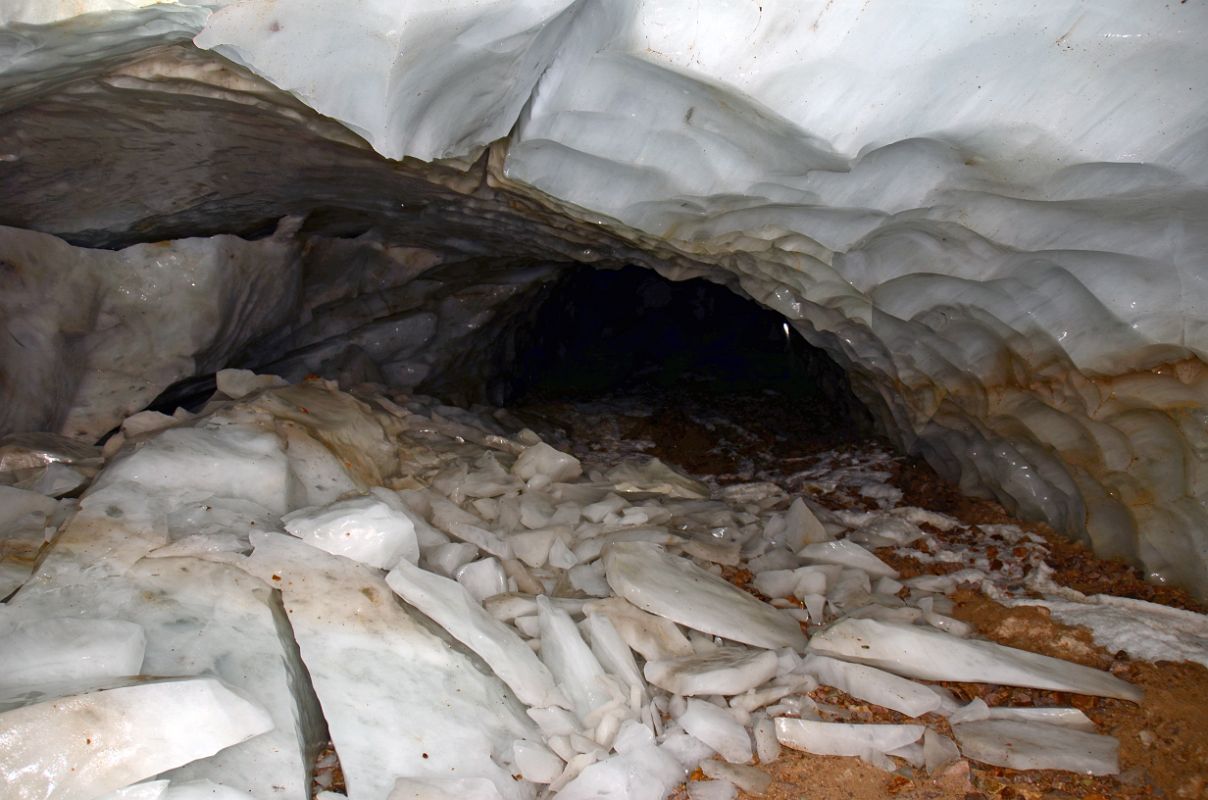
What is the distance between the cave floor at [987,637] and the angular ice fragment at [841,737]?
0.10 feet

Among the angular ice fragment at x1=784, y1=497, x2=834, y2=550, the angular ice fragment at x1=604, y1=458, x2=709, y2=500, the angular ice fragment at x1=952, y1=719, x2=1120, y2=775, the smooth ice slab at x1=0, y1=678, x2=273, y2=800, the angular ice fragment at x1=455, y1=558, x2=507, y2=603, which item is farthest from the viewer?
the angular ice fragment at x1=604, y1=458, x2=709, y2=500

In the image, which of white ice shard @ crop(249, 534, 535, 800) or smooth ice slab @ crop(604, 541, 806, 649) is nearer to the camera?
white ice shard @ crop(249, 534, 535, 800)

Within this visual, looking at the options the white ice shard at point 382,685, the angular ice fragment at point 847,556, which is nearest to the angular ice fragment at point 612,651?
the white ice shard at point 382,685

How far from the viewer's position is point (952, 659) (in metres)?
2.68

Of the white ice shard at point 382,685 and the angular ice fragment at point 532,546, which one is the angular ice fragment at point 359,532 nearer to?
the white ice shard at point 382,685

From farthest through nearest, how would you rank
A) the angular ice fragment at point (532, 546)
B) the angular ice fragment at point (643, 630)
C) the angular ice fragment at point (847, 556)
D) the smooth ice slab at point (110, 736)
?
the angular ice fragment at point (847, 556) → the angular ice fragment at point (532, 546) → the angular ice fragment at point (643, 630) → the smooth ice slab at point (110, 736)

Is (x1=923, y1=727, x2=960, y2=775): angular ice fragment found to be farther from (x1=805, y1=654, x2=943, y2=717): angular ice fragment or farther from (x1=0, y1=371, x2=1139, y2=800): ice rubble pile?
(x1=805, y1=654, x2=943, y2=717): angular ice fragment

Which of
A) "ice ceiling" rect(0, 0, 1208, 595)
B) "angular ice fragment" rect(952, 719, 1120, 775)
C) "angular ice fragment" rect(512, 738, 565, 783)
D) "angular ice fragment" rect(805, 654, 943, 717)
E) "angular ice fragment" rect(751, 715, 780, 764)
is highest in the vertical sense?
"ice ceiling" rect(0, 0, 1208, 595)

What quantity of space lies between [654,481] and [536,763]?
2.26 meters

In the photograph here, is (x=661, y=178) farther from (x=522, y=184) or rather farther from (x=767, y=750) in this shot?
(x=767, y=750)

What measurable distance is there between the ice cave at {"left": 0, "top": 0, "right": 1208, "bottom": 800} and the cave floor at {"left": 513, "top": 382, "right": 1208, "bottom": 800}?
0.06ft

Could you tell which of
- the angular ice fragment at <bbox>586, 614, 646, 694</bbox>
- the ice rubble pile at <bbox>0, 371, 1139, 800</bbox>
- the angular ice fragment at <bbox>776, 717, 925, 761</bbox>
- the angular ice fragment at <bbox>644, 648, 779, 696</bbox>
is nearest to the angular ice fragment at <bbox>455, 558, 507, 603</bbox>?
the ice rubble pile at <bbox>0, 371, 1139, 800</bbox>

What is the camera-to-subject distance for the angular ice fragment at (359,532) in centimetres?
281

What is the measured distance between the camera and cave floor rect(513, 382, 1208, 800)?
2281mm
